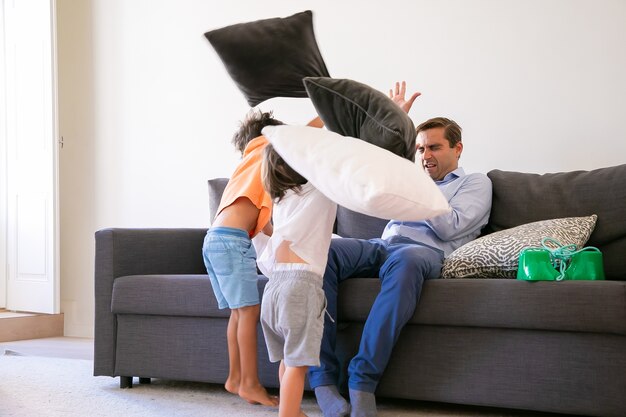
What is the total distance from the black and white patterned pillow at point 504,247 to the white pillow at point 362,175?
578 millimetres

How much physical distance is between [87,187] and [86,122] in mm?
367

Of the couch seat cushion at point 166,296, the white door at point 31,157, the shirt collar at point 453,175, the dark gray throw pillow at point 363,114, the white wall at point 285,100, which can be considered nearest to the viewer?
the dark gray throw pillow at point 363,114

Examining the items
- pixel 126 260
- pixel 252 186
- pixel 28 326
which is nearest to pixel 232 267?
pixel 252 186

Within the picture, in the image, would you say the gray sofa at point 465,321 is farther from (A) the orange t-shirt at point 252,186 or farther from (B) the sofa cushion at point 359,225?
(A) the orange t-shirt at point 252,186

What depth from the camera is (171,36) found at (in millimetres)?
3959

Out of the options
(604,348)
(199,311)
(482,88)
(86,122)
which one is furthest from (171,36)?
(604,348)

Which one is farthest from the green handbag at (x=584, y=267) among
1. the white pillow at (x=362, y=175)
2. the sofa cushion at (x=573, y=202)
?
the white pillow at (x=362, y=175)

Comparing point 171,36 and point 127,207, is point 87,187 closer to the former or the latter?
point 127,207

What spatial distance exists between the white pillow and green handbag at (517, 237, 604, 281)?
0.49 meters

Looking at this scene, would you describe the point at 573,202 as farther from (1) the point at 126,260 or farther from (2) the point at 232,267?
(1) the point at 126,260

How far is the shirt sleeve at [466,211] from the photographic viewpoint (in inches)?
97.6

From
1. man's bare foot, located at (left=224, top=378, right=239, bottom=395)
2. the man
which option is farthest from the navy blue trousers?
man's bare foot, located at (left=224, top=378, right=239, bottom=395)

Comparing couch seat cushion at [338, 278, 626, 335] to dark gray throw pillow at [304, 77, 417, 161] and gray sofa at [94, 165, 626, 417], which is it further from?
dark gray throw pillow at [304, 77, 417, 161]

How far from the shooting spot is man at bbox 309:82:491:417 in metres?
2.05
